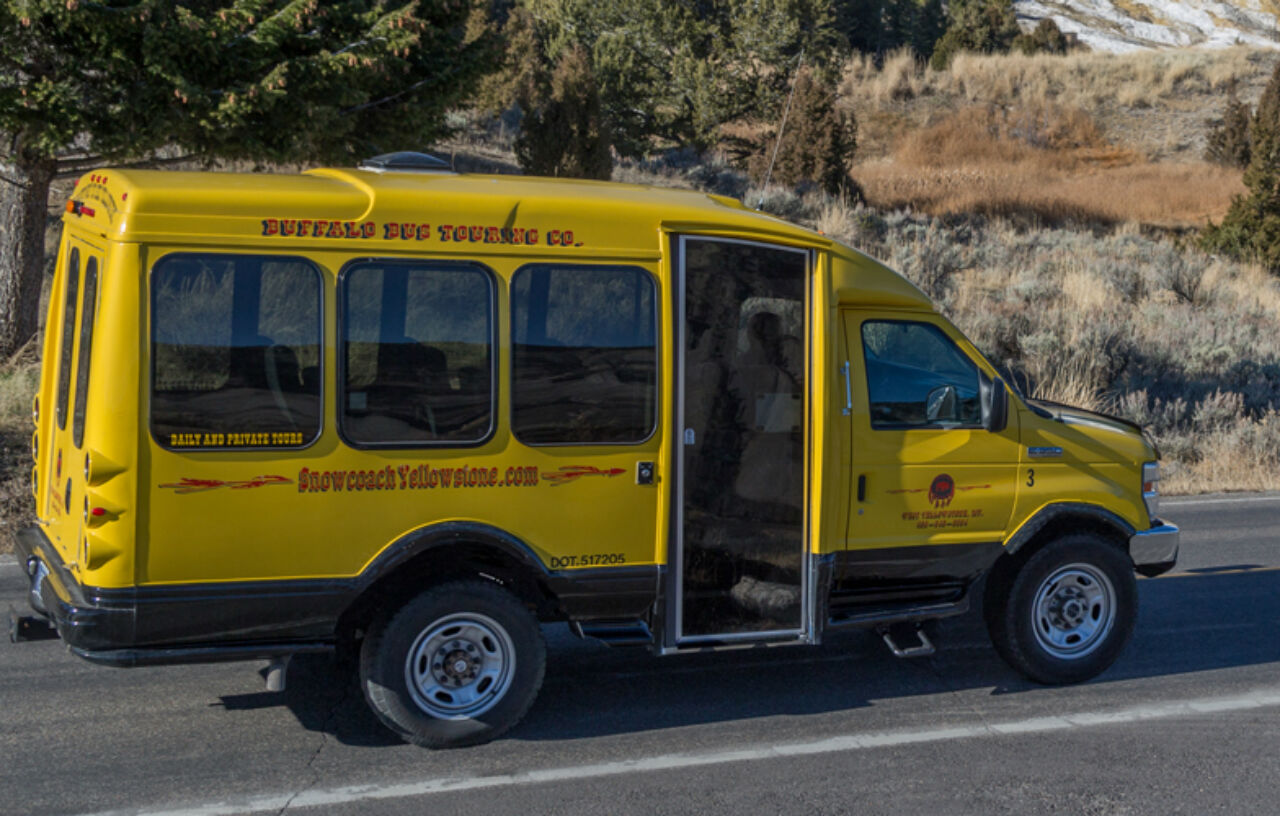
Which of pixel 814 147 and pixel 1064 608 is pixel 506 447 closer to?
pixel 1064 608

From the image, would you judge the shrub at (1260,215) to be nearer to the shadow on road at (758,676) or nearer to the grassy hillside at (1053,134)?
the grassy hillside at (1053,134)

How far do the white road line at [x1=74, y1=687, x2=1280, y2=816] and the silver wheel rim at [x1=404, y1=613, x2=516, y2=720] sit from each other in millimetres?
416

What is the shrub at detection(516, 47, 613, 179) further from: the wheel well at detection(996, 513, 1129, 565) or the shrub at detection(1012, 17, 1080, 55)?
the shrub at detection(1012, 17, 1080, 55)

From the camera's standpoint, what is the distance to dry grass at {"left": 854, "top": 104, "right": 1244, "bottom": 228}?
3058 cm

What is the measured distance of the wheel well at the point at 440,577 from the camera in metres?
5.59

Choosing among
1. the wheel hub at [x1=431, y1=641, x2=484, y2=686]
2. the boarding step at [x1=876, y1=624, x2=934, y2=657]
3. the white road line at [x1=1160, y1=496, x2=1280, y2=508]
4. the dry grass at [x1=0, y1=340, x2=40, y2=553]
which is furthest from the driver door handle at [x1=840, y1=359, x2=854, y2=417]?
the white road line at [x1=1160, y1=496, x2=1280, y2=508]

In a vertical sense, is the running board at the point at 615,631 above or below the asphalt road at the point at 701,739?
above

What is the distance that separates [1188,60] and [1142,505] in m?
45.8

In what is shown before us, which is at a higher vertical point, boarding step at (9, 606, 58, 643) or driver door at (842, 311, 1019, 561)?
driver door at (842, 311, 1019, 561)

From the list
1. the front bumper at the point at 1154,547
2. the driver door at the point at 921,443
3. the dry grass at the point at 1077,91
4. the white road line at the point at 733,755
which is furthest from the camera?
the dry grass at the point at 1077,91

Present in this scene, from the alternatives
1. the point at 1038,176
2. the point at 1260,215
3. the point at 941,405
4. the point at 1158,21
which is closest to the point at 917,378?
the point at 941,405

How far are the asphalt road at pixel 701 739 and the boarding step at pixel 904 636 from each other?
273 millimetres

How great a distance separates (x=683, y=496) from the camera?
587 centimetres

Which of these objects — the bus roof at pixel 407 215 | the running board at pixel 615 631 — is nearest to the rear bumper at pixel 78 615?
the bus roof at pixel 407 215
